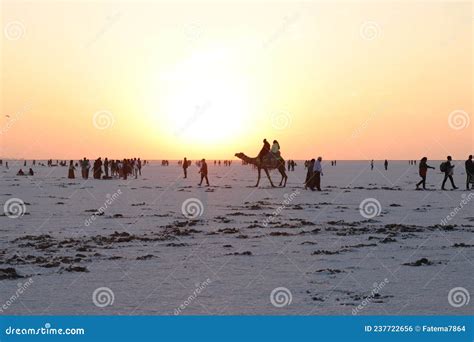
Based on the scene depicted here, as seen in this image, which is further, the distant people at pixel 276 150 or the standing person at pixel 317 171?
the distant people at pixel 276 150

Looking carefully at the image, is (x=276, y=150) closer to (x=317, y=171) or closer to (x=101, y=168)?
(x=317, y=171)

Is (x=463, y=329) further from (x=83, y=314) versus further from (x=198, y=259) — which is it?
(x=198, y=259)

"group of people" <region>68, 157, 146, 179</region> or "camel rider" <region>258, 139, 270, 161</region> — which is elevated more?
"camel rider" <region>258, 139, 270, 161</region>

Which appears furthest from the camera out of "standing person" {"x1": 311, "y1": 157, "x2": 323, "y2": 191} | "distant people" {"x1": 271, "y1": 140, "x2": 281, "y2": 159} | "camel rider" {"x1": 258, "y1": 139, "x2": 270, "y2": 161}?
"distant people" {"x1": 271, "y1": 140, "x2": 281, "y2": 159}

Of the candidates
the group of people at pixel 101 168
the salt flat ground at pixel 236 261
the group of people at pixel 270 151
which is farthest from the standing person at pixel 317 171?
the group of people at pixel 101 168

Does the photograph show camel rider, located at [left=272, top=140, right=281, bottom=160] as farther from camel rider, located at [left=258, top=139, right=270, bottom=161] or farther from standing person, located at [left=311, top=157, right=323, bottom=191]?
standing person, located at [left=311, top=157, right=323, bottom=191]

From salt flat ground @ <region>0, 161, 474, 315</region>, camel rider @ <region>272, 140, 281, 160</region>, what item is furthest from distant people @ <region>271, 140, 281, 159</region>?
salt flat ground @ <region>0, 161, 474, 315</region>

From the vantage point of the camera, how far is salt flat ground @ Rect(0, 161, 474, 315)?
29.9ft

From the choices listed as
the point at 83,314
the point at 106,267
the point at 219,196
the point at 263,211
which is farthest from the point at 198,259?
the point at 219,196

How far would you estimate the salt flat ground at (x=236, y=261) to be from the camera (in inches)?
359

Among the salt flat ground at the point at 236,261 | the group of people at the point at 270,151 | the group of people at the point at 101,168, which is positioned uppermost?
the group of people at the point at 270,151

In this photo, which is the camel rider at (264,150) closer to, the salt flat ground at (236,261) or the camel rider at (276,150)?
the camel rider at (276,150)

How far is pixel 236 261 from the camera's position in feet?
40.3

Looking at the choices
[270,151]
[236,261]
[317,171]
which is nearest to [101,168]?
[270,151]
